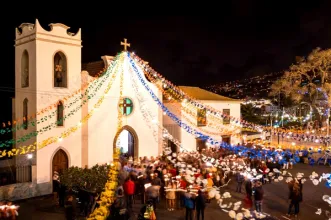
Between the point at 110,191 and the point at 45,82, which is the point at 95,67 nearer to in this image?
the point at 45,82

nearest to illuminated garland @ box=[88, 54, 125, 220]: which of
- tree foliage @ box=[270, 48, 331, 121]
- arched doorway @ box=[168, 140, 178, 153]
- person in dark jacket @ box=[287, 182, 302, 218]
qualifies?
arched doorway @ box=[168, 140, 178, 153]

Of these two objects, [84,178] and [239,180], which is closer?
[84,178]

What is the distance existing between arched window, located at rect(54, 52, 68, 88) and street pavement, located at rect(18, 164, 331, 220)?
544 cm

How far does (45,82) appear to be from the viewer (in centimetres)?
1784

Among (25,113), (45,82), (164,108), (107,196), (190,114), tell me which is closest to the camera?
(107,196)

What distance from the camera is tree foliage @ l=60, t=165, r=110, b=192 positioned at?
16.5m

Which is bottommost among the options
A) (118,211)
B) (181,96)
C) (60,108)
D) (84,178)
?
(118,211)

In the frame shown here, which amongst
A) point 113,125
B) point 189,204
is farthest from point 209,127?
point 189,204

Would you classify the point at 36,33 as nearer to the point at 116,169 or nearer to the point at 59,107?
the point at 59,107

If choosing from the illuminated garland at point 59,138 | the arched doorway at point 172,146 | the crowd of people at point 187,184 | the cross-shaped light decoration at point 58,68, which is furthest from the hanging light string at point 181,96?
the cross-shaped light decoration at point 58,68

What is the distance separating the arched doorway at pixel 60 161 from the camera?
1813cm

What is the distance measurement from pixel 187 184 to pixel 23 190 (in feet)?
23.7

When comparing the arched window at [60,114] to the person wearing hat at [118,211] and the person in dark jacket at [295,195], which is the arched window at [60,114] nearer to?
the person wearing hat at [118,211]

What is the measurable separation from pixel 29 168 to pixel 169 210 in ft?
22.5
